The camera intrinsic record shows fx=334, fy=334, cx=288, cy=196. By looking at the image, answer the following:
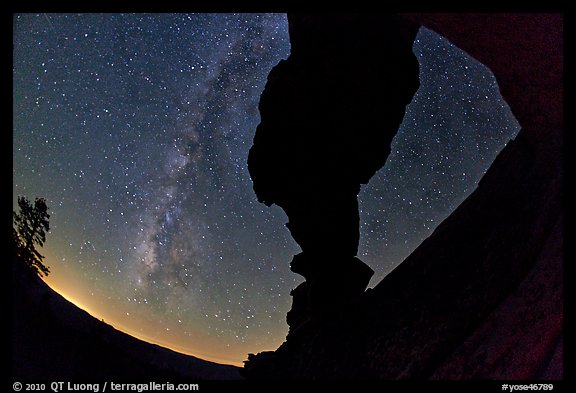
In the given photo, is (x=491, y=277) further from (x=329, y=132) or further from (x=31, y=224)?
(x=31, y=224)

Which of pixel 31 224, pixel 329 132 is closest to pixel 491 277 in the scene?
pixel 329 132

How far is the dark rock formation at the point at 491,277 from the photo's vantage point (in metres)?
3.12

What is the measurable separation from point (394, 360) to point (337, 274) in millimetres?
7084

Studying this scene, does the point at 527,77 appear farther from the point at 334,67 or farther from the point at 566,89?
the point at 334,67

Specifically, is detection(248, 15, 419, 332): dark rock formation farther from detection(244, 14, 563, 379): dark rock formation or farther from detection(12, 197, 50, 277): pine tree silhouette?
detection(12, 197, 50, 277): pine tree silhouette

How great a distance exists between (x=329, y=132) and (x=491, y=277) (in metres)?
6.49

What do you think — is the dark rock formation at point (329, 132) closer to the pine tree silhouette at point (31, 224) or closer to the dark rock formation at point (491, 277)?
the dark rock formation at point (491, 277)

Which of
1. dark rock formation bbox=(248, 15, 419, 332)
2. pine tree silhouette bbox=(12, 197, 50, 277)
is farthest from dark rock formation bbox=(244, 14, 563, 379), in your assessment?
pine tree silhouette bbox=(12, 197, 50, 277)

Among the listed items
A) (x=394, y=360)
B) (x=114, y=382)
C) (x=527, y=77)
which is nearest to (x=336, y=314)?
(x=394, y=360)

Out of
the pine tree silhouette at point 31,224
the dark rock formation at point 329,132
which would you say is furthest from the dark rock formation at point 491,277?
the pine tree silhouette at point 31,224

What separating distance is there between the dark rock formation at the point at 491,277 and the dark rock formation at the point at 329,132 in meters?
2.23

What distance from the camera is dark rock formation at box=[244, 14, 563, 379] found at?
312 cm

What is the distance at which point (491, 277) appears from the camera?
395 cm

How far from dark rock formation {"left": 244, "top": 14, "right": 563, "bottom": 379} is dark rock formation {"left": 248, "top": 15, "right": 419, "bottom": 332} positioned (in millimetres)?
2227
